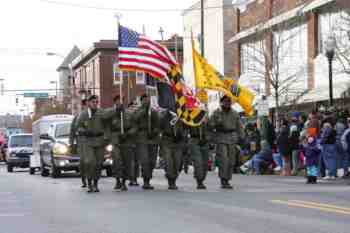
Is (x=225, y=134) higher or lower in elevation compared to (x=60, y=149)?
higher

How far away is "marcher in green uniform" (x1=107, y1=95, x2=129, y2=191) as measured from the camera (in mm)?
17198

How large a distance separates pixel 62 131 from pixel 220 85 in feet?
29.0

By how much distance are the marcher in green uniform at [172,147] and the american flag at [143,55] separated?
1.72 meters

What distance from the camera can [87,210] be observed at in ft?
40.9

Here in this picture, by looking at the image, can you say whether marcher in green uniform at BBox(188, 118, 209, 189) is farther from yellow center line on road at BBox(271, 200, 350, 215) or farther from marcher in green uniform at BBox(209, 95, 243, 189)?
yellow center line on road at BBox(271, 200, 350, 215)

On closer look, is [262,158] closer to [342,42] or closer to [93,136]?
[342,42]

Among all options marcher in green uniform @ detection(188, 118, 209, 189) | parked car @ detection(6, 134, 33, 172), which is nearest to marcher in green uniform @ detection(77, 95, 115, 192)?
marcher in green uniform @ detection(188, 118, 209, 189)

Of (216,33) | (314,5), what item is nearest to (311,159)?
(314,5)

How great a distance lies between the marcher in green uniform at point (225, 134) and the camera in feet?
54.0

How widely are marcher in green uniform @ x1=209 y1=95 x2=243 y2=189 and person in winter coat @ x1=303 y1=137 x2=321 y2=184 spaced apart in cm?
299

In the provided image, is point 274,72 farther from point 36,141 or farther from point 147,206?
point 147,206

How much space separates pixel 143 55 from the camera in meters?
18.6

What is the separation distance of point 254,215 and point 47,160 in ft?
54.1

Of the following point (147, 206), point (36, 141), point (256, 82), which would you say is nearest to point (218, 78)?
point (147, 206)
